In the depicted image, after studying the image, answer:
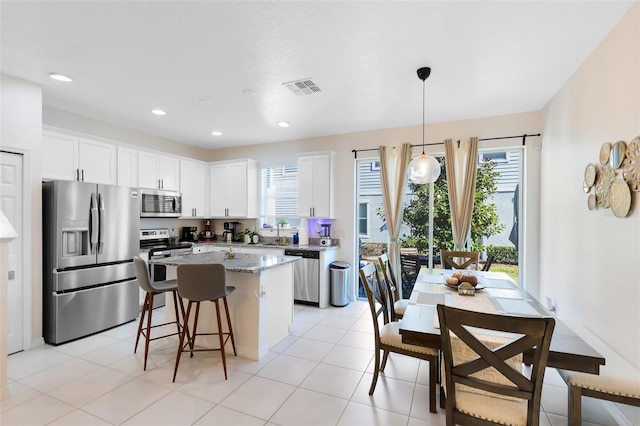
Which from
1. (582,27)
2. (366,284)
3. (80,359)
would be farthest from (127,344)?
Result: (582,27)

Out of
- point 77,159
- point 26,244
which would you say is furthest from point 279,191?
point 26,244

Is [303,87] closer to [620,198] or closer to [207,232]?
[620,198]

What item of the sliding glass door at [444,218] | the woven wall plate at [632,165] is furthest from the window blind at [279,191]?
the woven wall plate at [632,165]

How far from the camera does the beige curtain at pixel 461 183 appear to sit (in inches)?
169

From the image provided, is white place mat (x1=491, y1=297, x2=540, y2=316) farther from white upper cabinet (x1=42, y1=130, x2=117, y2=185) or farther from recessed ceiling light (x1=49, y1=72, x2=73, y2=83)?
white upper cabinet (x1=42, y1=130, x2=117, y2=185)

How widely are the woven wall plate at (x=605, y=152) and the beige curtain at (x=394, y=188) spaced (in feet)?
8.19

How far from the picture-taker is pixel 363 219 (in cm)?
523

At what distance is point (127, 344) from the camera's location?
3.34 m

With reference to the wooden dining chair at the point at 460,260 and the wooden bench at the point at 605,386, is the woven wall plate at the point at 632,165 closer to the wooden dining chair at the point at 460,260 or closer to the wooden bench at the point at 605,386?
the wooden bench at the point at 605,386

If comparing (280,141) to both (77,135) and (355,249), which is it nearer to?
(355,249)

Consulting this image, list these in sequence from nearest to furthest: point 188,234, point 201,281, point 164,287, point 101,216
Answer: point 201,281 < point 164,287 < point 101,216 < point 188,234

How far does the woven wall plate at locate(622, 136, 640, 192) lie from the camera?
6.38 ft

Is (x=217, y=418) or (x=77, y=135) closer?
(x=217, y=418)

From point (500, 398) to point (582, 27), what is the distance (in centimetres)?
264
